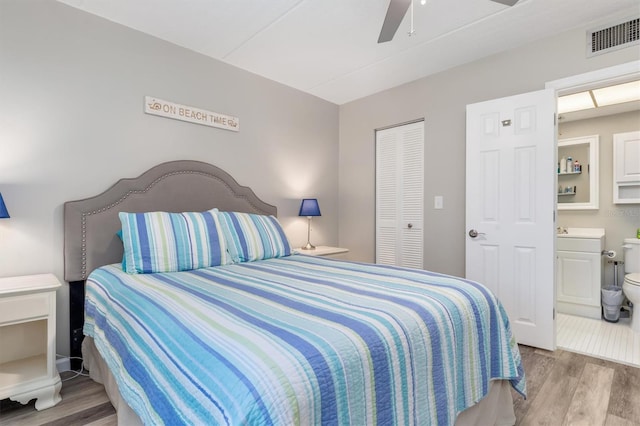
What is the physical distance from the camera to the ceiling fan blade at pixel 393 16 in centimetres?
184

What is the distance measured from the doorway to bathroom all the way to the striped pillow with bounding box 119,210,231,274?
9.41 feet

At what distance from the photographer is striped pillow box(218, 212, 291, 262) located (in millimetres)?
2475

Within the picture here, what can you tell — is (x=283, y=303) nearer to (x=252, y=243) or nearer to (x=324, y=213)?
(x=252, y=243)

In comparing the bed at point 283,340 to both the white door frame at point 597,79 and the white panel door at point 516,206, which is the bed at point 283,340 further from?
the white door frame at point 597,79

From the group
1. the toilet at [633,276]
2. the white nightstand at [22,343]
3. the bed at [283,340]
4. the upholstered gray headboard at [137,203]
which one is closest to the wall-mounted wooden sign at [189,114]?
the upholstered gray headboard at [137,203]

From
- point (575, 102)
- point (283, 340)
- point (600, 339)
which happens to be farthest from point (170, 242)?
point (575, 102)

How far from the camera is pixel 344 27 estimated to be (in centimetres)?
252

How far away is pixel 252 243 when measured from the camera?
2.55 metres

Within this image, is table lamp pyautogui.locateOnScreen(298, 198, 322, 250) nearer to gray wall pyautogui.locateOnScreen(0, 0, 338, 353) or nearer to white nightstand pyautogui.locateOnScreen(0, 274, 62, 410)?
gray wall pyautogui.locateOnScreen(0, 0, 338, 353)

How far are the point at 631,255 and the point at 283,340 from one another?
4.04m

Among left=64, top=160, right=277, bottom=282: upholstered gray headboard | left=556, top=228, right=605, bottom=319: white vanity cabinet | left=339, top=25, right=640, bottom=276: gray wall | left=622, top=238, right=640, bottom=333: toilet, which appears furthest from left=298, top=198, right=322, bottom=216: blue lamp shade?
left=622, top=238, right=640, bottom=333: toilet

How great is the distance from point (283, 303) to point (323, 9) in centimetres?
205

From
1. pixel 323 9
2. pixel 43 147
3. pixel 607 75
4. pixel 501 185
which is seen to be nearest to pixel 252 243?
pixel 43 147

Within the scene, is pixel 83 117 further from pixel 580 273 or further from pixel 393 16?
pixel 580 273
